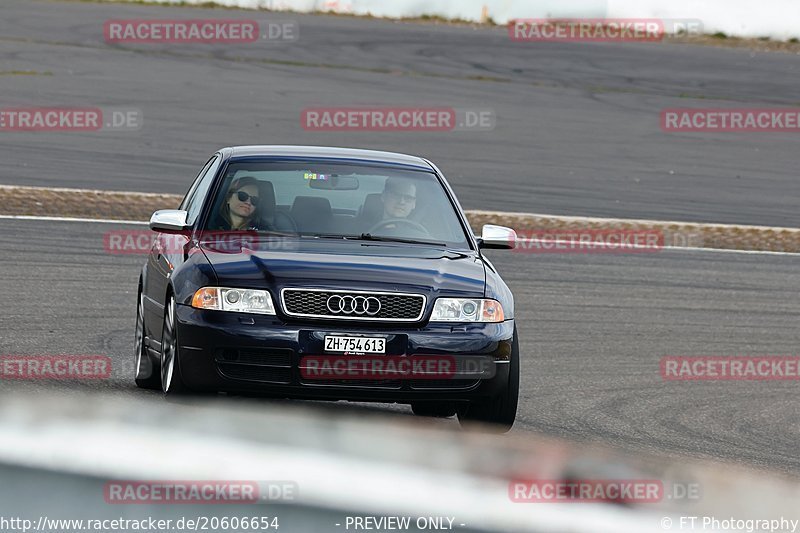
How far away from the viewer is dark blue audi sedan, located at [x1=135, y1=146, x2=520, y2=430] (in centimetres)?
710

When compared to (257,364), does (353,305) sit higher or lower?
higher

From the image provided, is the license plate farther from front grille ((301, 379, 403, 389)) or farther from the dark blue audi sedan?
front grille ((301, 379, 403, 389))

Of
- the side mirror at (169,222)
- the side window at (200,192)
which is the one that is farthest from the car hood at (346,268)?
the side window at (200,192)

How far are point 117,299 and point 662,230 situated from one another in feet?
27.2

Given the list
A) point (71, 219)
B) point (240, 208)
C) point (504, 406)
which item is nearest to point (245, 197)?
point (240, 208)

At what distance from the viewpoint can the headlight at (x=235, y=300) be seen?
23.4ft

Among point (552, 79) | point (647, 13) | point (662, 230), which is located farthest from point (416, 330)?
point (647, 13)

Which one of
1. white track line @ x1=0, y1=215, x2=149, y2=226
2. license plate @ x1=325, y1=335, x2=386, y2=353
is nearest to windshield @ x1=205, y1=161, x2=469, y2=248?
license plate @ x1=325, y1=335, x2=386, y2=353

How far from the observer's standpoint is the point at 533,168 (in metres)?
23.3

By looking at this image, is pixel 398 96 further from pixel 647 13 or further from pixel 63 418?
pixel 63 418

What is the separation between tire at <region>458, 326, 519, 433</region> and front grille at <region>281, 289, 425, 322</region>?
60cm

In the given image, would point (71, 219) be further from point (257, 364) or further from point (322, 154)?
point (257, 364)

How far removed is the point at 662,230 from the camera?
60.3ft

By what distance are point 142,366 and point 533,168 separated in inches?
595
